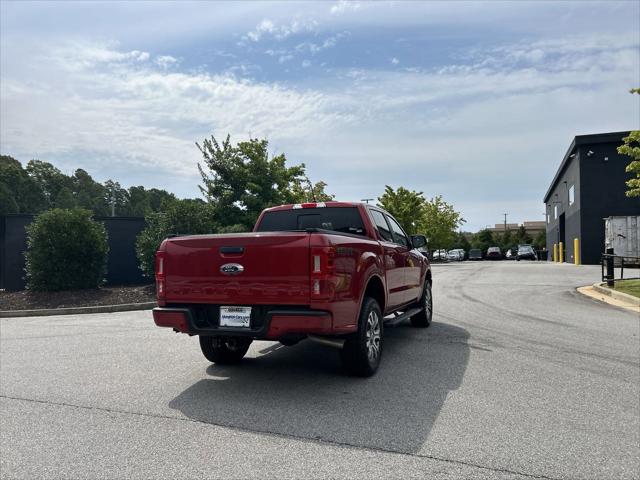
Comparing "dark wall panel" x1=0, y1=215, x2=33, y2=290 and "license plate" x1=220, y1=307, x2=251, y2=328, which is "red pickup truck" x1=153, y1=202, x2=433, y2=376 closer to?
"license plate" x1=220, y1=307, x2=251, y2=328

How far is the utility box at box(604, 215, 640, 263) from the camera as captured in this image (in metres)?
28.7

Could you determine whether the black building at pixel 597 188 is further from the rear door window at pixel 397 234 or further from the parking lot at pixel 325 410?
the rear door window at pixel 397 234

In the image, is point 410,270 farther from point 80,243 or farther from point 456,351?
point 80,243

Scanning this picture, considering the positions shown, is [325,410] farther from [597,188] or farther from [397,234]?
[597,188]

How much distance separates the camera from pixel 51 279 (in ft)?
47.3

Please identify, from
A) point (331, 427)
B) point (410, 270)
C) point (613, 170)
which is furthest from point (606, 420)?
point (613, 170)

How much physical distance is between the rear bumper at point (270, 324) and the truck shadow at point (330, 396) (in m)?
0.62

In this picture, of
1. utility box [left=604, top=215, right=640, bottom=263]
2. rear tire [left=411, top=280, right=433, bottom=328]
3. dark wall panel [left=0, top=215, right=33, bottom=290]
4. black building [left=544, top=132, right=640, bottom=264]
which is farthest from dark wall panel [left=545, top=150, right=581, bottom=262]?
dark wall panel [left=0, top=215, right=33, bottom=290]

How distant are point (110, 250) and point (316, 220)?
13.9 m

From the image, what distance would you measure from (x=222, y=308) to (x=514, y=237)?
4117 inches

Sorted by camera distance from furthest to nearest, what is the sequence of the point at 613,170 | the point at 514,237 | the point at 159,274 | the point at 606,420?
the point at 514,237 < the point at 613,170 < the point at 159,274 < the point at 606,420

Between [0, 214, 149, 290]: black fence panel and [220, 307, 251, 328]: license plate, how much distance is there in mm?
14853

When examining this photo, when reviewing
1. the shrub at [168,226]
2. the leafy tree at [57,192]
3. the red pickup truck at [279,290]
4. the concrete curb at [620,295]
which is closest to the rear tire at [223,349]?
the red pickup truck at [279,290]

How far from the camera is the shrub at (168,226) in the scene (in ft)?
51.0
